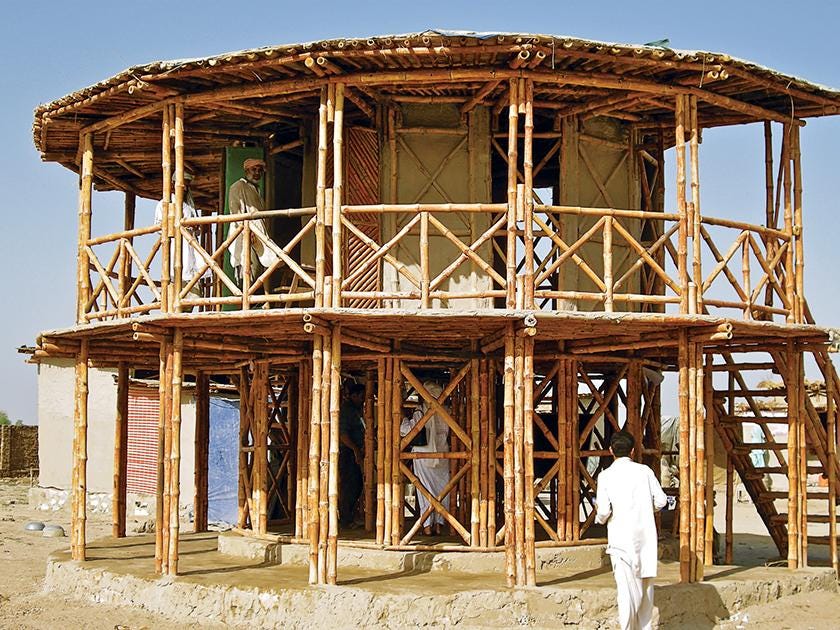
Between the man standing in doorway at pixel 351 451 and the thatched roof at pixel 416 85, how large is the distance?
3960 mm

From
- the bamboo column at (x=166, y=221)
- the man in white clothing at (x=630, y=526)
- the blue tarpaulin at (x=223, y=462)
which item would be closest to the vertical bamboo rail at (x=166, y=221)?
the bamboo column at (x=166, y=221)

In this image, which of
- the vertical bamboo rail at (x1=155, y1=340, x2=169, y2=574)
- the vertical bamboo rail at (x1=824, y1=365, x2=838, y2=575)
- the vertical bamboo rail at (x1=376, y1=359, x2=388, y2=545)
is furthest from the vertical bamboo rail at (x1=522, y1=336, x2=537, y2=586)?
the vertical bamboo rail at (x1=824, y1=365, x2=838, y2=575)

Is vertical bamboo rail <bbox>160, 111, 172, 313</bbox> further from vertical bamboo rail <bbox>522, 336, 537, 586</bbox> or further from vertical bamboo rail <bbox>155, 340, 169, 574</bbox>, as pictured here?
vertical bamboo rail <bbox>522, 336, 537, 586</bbox>

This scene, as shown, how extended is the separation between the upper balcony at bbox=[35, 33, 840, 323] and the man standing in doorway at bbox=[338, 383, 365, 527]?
216 cm

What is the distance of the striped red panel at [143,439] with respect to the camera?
2459cm

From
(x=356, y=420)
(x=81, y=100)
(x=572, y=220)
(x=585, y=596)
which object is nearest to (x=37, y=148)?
(x=81, y=100)

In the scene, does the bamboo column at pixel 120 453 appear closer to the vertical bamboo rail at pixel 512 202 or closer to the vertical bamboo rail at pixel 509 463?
the vertical bamboo rail at pixel 509 463

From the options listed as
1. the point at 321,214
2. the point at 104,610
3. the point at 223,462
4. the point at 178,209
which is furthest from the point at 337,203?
the point at 223,462

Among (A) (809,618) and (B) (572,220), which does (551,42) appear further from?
(A) (809,618)

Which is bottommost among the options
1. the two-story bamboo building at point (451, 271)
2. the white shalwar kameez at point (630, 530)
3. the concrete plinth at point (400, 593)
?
the concrete plinth at point (400, 593)

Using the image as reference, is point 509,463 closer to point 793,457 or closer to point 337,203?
point 337,203

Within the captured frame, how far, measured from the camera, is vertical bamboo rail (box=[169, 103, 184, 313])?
12.5 metres

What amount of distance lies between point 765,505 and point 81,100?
1029cm

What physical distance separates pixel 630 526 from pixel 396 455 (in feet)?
A: 14.0
